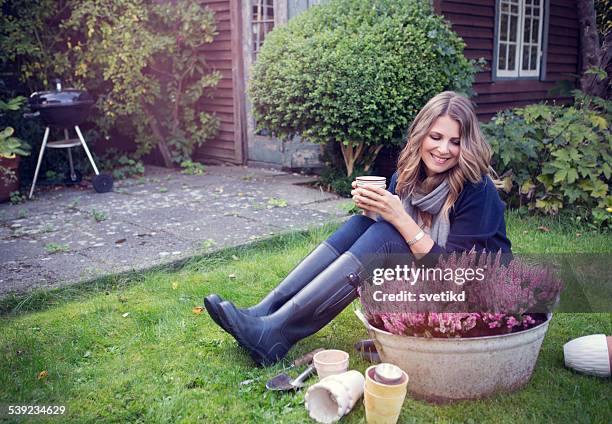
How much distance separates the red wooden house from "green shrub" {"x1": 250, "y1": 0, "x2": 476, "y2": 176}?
0.96 meters

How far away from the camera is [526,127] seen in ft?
16.4

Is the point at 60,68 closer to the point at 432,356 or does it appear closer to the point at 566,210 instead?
the point at 566,210

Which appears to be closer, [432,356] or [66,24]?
[432,356]

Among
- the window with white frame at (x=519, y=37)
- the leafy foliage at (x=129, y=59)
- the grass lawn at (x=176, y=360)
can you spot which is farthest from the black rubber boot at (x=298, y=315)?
the window with white frame at (x=519, y=37)

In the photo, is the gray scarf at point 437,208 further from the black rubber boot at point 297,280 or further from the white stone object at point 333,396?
the white stone object at point 333,396

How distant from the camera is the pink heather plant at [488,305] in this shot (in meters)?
2.12

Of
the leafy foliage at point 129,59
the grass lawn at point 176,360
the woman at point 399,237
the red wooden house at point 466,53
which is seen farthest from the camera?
the red wooden house at point 466,53

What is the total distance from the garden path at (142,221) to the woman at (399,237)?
149 cm

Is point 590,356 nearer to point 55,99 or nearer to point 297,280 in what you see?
point 297,280

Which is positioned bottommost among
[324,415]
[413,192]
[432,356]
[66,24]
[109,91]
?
[324,415]

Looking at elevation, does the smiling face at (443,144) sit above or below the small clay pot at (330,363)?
above

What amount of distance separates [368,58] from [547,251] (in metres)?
2.42

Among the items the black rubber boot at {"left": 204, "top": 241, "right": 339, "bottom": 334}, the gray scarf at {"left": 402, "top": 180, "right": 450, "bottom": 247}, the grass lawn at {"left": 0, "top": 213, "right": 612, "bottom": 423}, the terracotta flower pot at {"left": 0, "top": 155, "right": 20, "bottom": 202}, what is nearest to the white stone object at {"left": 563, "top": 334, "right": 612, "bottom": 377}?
the grass lawn at {"left": 0, "top": 213, "right": 612, "bottom": 423}

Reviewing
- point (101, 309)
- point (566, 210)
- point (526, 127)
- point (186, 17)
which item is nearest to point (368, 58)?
point (526, 127)
